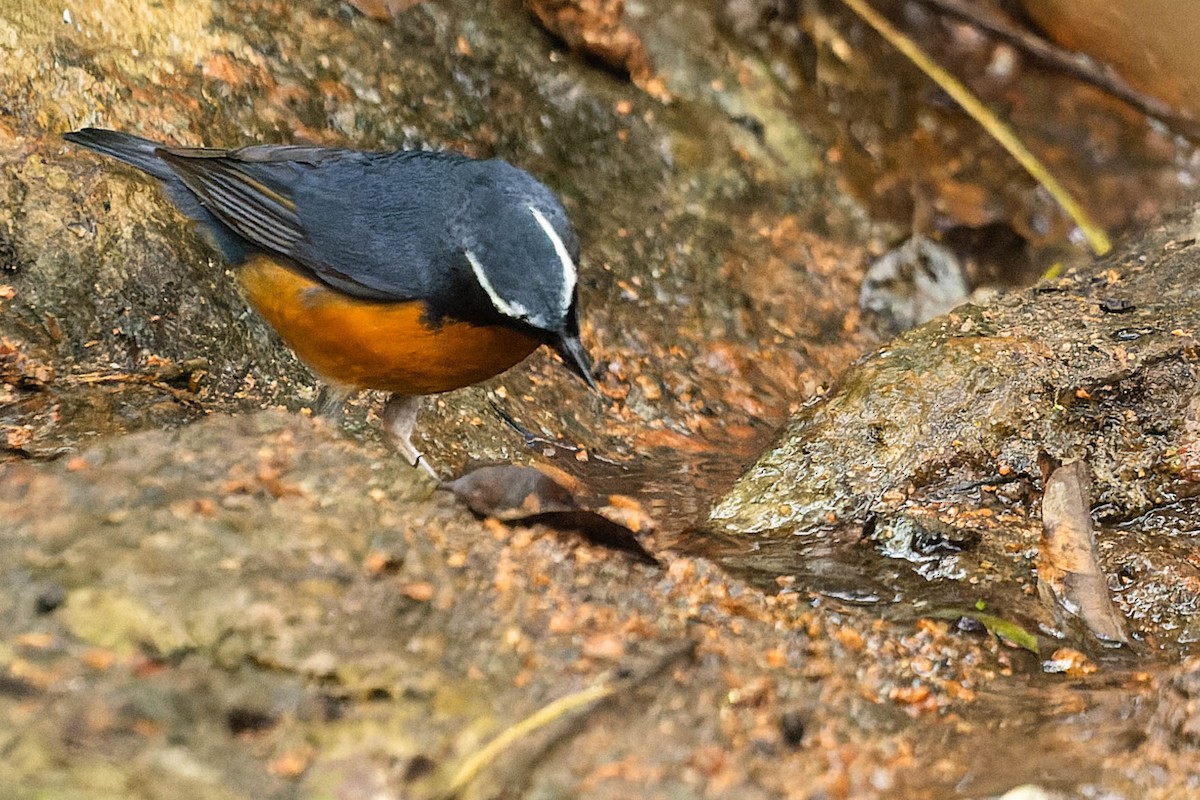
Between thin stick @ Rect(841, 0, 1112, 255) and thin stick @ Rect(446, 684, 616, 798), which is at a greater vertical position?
thin stick @ Rect(841, 0, 1112, 255)

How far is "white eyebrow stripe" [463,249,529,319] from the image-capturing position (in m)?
3.60

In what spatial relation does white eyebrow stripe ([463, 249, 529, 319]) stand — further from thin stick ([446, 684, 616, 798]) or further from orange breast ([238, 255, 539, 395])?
thin stick ([446, 684, 616, 798])

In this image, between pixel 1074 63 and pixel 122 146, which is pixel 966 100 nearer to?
pixel 1074 63

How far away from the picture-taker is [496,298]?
366 cm

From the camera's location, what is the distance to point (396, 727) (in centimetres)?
224

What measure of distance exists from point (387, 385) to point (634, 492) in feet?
3.27

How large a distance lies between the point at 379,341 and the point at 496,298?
0.54 meters

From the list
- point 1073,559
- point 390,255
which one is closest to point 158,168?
point 390,255

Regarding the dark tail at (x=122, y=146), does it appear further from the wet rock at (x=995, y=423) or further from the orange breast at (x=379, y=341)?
the wet rock at (x=995, y=423)

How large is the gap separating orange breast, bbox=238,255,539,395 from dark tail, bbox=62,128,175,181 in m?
0.63

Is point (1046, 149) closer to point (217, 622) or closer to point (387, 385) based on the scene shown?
point (387, 385)

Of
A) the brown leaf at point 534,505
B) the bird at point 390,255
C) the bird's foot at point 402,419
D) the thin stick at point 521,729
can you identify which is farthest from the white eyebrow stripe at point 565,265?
the thin stick at point 521,729

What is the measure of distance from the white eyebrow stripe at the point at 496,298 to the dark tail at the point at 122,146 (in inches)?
59.6

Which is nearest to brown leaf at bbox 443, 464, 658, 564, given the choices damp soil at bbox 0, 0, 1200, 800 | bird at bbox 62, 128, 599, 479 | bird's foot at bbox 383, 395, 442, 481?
damp soil at bbox 0, 0, 1200, 800
